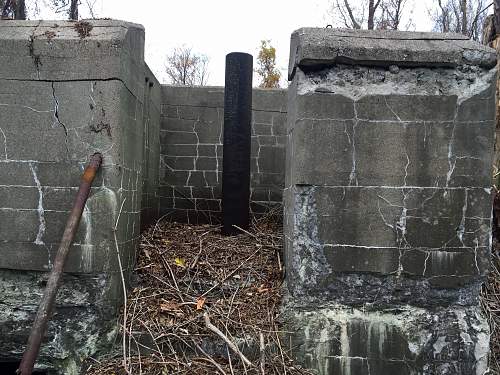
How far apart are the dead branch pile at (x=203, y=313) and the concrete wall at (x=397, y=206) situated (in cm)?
33

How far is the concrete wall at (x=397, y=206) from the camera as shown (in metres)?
3.57

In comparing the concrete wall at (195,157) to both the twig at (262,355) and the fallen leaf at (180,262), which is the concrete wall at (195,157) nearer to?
the fallen leaf at (180,262)

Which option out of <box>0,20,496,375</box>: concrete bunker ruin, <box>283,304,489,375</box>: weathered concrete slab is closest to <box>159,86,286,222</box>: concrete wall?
<box>0,20,496,375</box>: concrete bunker ruin

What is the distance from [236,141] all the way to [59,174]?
6.70ft

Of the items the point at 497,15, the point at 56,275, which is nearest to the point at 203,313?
the point at 56,275

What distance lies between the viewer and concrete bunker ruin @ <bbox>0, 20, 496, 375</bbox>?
357cm

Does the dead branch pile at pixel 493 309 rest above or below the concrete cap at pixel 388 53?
below

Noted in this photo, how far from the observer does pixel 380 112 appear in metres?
3.59

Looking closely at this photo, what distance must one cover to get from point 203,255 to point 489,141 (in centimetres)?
259

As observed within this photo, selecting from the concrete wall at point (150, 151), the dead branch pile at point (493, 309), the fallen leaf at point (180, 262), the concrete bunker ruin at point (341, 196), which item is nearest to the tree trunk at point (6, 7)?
the concrete wall at point (150, 151)

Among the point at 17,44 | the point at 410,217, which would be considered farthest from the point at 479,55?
the point at 17,44

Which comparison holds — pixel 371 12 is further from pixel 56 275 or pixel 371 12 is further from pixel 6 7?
pixel 56 275

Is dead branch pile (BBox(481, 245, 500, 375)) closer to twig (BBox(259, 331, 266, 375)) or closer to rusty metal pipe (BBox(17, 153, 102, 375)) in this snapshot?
twig (BBox(259, 331, 266, 375))

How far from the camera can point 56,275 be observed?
10.4 ft
